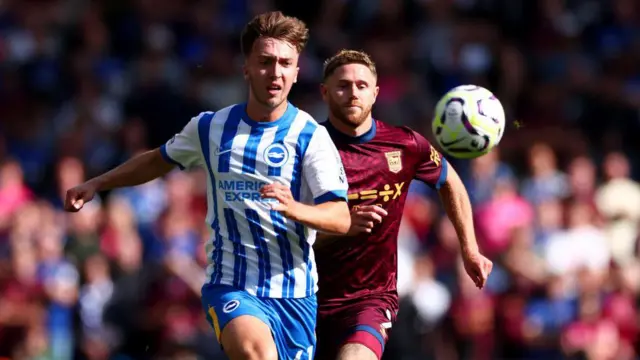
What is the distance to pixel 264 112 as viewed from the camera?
7.57 m

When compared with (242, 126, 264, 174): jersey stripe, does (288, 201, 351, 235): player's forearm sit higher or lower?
lower

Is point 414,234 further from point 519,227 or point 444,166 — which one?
point 444,166

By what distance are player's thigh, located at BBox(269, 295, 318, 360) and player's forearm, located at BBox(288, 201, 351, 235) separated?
0.58 m

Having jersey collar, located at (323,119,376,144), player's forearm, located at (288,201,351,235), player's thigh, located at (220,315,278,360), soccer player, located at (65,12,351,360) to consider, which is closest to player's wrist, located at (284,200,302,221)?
player's forearm, located at (288,201,351,235)

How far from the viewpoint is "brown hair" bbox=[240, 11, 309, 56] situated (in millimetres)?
7520

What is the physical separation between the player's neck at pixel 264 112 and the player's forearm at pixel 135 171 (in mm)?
701

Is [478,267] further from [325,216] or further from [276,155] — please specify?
[276,155]

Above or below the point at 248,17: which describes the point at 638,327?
below

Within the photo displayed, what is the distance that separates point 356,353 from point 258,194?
1.29 metres

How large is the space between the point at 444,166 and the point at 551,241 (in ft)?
20.0

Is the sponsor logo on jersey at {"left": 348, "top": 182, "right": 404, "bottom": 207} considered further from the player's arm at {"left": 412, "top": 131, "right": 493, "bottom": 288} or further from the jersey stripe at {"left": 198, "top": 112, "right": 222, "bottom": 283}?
the jersey stripe at {"left": 198, "top": 112, "right": 222, "bottom": 283}

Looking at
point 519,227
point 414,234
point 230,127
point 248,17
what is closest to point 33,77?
point 248,17

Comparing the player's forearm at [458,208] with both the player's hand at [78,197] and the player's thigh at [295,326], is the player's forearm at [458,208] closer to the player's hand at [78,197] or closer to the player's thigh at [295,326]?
the player's thigh at [295,326]

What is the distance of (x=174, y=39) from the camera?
1731 cm
